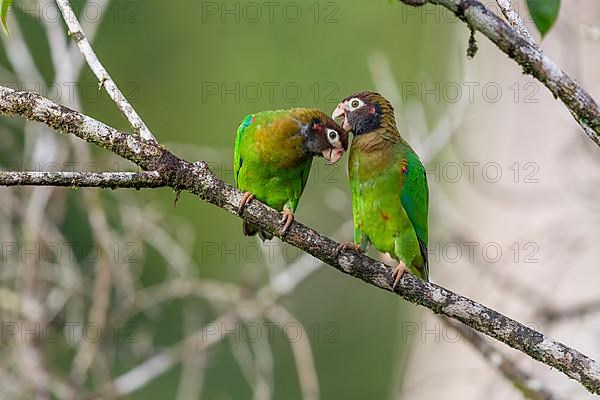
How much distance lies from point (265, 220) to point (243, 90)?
956 cm

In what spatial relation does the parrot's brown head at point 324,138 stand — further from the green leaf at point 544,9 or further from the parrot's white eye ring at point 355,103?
the green leaf at point 544,9

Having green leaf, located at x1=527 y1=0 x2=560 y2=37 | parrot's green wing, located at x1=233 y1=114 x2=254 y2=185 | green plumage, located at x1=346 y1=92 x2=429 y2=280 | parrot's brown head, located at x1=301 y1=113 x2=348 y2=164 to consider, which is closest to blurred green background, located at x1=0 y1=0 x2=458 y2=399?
parrot's green wing, located at x1=233 y1=114 x2=254 y2=185

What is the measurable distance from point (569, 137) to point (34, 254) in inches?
137

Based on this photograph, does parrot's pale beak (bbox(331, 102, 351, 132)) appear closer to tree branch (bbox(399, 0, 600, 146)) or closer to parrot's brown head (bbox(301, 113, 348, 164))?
parrot's brown head (bbox(301, 113, 348, 164))

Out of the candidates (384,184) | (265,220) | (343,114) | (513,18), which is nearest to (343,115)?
(343,114)

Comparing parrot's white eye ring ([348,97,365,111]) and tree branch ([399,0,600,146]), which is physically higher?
parrot's white eye ring ([348,97,365,111])

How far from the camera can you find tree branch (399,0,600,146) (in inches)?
75.3

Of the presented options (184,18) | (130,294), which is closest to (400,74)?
(184,18)

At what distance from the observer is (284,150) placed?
3.57 metres

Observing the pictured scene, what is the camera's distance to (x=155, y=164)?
2.38 metres

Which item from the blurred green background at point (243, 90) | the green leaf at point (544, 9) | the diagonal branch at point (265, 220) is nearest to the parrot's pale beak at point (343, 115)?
the diagonal branch at point (265, 220)

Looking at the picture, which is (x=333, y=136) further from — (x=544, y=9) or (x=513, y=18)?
(x=544, y=9)

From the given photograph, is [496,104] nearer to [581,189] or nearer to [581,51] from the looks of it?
[581,51]

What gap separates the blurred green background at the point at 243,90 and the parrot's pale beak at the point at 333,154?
6.37 meters
